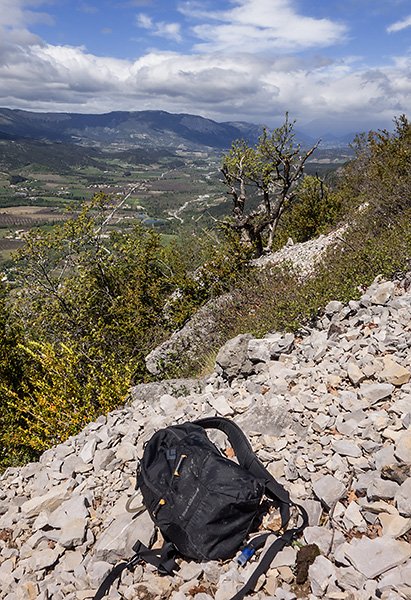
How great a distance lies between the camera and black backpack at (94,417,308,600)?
2945 mm

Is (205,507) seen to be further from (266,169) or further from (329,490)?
(266,169)

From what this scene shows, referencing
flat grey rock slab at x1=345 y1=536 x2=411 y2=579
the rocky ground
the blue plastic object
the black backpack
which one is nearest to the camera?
flat grey rock slab at x1=345 y1=536 x2=411 y2=579

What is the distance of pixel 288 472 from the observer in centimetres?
344

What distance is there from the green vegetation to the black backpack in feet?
10.4

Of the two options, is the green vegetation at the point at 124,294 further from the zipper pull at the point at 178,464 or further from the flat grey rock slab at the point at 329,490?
the flat grey rock slab at the point at 329,490

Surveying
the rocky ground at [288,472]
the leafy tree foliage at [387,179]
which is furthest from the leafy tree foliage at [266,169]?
the rocky ground at [288,472]

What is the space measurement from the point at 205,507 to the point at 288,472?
954mm

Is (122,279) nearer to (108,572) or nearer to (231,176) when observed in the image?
(231,176)

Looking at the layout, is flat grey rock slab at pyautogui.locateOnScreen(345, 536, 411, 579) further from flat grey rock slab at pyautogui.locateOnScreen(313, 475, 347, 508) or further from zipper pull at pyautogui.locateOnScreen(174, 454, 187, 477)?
zipper pull at pyautogui.locateOnScreen(174, 454, 187, 477)

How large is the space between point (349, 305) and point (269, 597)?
4.62m

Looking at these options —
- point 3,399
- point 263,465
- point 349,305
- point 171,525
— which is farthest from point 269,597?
point 3,399

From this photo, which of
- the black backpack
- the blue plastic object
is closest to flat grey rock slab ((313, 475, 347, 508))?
the black backpack

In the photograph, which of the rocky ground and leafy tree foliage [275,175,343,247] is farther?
leafy tree foliage [275,175,343,247]

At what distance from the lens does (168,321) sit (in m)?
12.7
